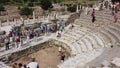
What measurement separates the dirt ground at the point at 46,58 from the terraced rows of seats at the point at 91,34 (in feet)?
4.28

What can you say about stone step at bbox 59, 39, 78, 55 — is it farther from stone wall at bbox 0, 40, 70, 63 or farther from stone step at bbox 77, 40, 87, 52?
stone step at bbox 77, 40, 87, 52

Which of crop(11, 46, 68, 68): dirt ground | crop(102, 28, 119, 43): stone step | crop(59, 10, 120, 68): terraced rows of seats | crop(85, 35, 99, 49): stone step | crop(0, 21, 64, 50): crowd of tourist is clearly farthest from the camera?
crop(0, 21, 64, 50): crowd of tourist

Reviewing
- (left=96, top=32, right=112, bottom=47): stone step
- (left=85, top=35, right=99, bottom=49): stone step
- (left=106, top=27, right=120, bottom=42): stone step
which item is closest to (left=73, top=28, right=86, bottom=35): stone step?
(left=85, top=35, right=99, bottom=49): stone step

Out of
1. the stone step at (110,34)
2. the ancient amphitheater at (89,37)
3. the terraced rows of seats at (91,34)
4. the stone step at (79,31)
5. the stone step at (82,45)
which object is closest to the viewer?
the ancient amphitheater at (89,37)

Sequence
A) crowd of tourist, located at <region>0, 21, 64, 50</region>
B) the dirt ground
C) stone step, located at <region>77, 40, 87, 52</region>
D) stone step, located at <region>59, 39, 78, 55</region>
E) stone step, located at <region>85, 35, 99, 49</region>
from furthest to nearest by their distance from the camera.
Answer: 1. crowd of tourist, located at <region>0, 21, 64, 50</region>
2. stone step, located at <region>59, 39, 78, 55</region>
3. stone step, located at <region>77, 40, 87, 52</region>
4. stone step, located at <region>85, 35, 99, 49</region>
5. the dirt ground

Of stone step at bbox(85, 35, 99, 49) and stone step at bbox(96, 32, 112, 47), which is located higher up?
stone step at bbox(96, 32, 112, 47)

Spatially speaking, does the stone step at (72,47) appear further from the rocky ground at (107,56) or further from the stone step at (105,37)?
the rocky ground at (107,56)

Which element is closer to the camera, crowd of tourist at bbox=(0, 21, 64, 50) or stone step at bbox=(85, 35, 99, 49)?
stone step at bbox=(85, 35, 99, 49)

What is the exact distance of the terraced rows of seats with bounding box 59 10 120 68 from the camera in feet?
61.7

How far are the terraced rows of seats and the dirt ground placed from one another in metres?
1.30

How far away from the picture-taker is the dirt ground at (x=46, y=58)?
18703 millimetres

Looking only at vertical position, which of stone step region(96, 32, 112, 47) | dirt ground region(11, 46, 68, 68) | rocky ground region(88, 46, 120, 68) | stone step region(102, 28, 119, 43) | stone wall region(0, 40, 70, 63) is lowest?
dirt ground region(11, 46, 68, 68)

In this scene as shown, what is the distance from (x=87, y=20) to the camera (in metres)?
25.3

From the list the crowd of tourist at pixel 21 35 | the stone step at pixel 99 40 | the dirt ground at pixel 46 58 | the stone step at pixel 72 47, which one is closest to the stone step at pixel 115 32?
the stone step at pixel 99 40
